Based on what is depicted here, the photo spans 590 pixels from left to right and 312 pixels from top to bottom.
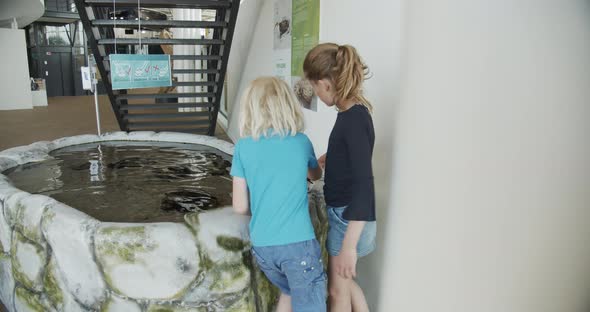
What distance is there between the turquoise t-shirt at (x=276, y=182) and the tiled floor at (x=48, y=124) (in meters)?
6.16

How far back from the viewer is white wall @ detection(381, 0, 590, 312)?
4.57ft

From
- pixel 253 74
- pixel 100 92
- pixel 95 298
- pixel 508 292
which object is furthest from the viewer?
pixel 100 92

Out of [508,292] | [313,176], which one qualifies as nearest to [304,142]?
[313,176]

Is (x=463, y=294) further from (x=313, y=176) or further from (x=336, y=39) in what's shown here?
(x=336, y=39)

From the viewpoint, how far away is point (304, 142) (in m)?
1.70

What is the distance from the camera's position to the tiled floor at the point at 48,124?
7.48m

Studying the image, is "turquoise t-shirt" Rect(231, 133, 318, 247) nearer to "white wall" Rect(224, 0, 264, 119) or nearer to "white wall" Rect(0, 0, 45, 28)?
"white wall" Rect(224, 0, 264, 119)

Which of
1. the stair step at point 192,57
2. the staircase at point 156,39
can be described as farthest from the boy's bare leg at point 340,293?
the stair step at point 192,57

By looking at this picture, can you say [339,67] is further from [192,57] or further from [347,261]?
[192,57]

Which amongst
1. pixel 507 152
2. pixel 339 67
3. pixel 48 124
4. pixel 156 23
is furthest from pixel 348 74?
pixel 48 124

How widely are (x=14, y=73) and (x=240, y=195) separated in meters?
13.6

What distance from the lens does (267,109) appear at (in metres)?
1.61

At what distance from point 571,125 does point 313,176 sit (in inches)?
38.3

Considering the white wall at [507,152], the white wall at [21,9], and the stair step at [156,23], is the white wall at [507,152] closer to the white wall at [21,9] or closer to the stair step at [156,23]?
the stair step at [156,23]
